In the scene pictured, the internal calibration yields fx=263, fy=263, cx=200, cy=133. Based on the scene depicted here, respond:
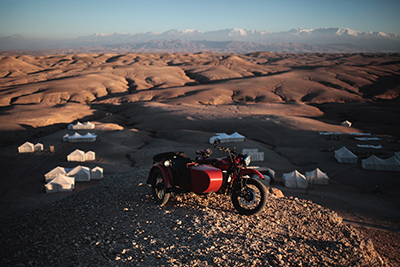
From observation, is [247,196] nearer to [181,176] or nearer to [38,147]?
[181,176]

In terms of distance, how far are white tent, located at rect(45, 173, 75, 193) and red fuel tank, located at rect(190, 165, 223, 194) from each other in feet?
47.6

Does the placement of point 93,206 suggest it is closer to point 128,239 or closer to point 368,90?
point 128,239

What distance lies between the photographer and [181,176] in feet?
24.8

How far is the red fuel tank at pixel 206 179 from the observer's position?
6.64 meters

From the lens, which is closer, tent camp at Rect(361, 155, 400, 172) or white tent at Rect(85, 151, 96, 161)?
tent camp at Rect(361, 155, 400, 172)

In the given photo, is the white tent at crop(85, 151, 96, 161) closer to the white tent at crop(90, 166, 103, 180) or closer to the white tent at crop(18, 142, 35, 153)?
the white tent at crop(90, 166, 103, 180)

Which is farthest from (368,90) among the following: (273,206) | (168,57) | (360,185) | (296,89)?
(168,57)

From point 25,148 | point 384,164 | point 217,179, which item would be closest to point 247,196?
point 217,179

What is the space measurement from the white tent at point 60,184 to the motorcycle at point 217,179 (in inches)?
514

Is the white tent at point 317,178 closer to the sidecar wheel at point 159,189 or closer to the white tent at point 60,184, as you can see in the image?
the sidecar wheel at point 159,189

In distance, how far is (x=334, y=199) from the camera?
16.4 metres

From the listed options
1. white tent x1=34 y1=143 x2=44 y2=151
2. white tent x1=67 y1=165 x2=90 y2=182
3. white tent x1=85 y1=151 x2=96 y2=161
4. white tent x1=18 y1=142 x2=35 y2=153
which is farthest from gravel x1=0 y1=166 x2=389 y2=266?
white tent x1=34 y1=143 x2=44 y2=151

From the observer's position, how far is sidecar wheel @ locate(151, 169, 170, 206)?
7.41 metres

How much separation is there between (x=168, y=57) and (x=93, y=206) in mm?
173976
